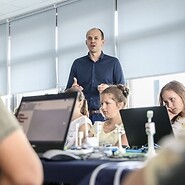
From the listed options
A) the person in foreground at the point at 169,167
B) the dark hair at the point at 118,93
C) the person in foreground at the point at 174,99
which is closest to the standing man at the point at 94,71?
the dark hair at the point at 118,93

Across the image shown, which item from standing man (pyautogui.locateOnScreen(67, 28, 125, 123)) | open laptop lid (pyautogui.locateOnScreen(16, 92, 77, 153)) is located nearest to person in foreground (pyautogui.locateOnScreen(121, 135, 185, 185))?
open laptop lid (pyautogui.locateOnScreen(16, 92, 77, 153))

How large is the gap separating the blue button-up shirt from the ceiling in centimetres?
179

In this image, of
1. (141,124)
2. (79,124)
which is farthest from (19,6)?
(141,124)

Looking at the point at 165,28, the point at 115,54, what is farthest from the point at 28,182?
the point at 115,54

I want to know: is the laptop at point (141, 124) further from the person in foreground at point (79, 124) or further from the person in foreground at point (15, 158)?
the person in foreground at point (15, 158)

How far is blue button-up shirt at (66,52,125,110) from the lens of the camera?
3.85m

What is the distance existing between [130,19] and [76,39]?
903mm

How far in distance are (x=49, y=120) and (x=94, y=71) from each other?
7.23ft

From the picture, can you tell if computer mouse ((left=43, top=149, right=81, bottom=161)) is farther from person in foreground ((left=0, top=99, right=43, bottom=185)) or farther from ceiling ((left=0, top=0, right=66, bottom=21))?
ceiling ((left=0, top=0, right=66, bottom=21))

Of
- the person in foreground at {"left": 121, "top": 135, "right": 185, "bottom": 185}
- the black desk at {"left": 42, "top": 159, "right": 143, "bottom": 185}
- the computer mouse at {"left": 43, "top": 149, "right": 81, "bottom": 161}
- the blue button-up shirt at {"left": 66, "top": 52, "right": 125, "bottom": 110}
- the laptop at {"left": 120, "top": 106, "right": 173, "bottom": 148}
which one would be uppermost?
the blue button-up shirt at {"left": 66, "top": 52, "right": 125, "bottom": 110}

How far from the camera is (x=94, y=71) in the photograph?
3.92 meters

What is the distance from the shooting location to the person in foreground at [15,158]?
2.73ft

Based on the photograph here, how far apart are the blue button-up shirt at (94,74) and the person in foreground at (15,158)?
2910 mm

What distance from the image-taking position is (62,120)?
170 cm
